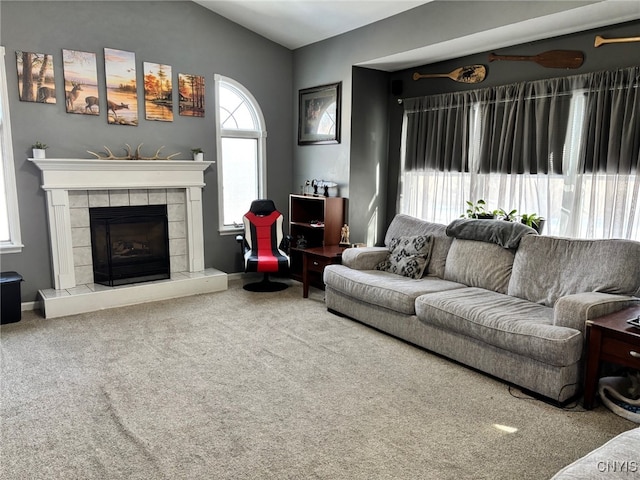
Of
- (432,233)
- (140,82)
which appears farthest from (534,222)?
(140,82)

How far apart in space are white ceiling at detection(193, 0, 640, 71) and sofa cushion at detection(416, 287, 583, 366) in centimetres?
209

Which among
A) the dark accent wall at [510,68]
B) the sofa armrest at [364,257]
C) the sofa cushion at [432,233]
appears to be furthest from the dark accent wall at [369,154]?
the sofa armrest at [364,257]

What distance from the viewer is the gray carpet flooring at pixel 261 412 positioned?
2.26m

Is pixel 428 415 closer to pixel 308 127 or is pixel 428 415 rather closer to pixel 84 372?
pixel 84 372

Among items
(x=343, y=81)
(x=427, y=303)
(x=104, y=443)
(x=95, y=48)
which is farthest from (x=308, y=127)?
(x=104, y=443)

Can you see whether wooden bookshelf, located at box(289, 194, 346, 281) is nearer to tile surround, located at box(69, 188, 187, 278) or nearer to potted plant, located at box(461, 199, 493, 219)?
tile surround, located at box(69, 188, 187, 278)

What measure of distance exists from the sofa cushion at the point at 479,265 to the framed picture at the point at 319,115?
2.00 m

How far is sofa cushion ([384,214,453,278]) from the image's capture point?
14.3ft

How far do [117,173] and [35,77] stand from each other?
1108mm

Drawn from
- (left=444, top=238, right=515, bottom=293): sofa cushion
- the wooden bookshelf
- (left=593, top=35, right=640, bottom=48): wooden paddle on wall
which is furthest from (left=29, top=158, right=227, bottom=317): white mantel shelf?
(left=593, top=35, right=640, bottom=48): wooden paddle on wall

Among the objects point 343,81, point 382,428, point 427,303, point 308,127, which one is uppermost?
point 343,81

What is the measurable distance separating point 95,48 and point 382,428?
4.45m

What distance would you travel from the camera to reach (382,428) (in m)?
2.58

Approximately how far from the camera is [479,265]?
398cm
